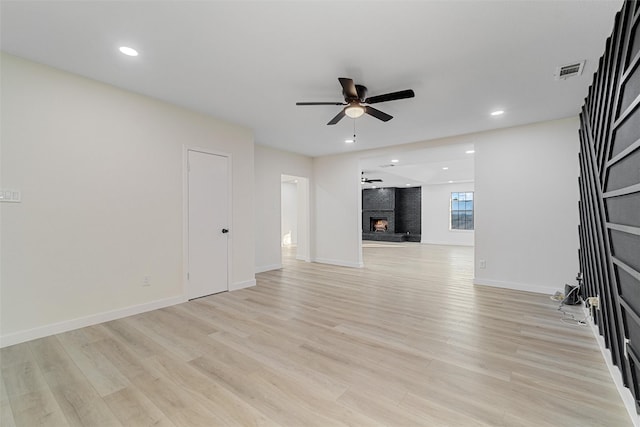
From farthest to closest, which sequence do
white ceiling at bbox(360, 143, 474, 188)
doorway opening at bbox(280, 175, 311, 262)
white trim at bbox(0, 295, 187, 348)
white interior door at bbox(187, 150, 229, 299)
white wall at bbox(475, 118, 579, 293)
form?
doorway opening at bbox(280, 175, 311, 262), white ceiling at bbox(360, 143, 474, 188), white wall at bbox(475, 118, 579, 293), white interior door at bbox(187, 150, 229, 299), white trim at bbox(0, 295, 187, 348)

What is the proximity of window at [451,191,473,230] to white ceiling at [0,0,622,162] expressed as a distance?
7.85 meters

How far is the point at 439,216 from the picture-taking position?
461 inches

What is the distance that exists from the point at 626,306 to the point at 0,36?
197 inches

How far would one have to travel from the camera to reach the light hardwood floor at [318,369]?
5.65 ft

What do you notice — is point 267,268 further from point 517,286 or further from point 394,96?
point 517,286

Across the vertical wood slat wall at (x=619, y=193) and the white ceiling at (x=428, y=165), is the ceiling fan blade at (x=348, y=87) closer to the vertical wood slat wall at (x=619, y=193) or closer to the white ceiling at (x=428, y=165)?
the vertical wood slat wall at (x=619, y=193)

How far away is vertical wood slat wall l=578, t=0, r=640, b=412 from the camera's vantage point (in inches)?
62.6

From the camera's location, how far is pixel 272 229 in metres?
6.28

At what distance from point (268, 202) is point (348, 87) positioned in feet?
12.6

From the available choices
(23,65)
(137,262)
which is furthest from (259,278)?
(23,65)

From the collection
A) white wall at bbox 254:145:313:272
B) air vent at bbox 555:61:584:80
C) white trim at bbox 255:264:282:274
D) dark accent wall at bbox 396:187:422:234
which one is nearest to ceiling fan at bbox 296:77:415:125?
air vent at bbox 555:61:584:80

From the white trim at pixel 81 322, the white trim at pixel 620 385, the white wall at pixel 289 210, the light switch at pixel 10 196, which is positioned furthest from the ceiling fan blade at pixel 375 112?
the white wall at pixel 289 210

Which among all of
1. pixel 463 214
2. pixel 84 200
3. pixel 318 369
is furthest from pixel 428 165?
pixel 84 200

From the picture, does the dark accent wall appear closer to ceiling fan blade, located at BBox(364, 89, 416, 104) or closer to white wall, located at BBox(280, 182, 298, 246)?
white wall, located at BBox(280, 182, 298, 246)
